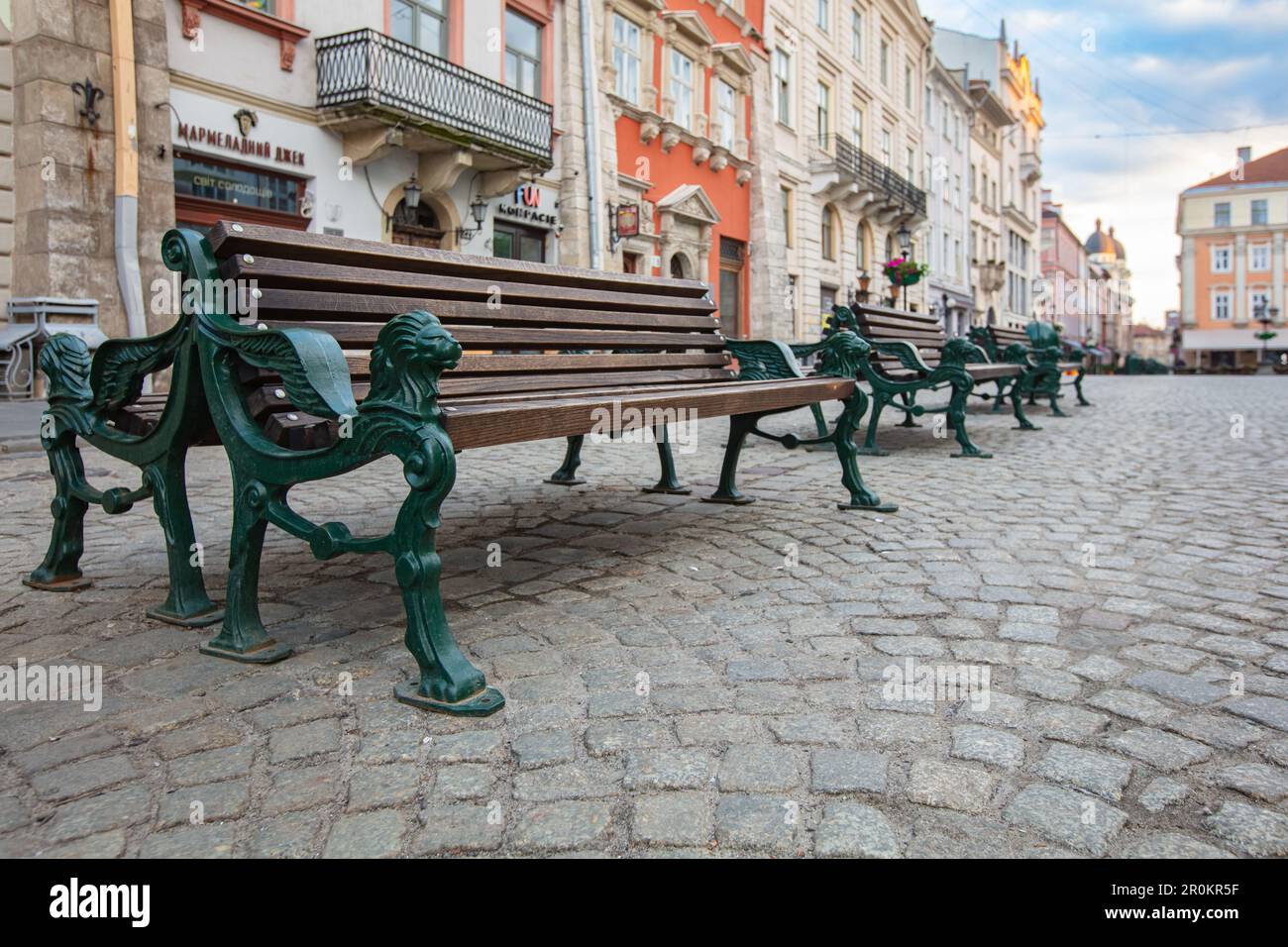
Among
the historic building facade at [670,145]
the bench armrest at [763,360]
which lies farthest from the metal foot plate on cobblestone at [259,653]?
the historic building facade at [670,145]

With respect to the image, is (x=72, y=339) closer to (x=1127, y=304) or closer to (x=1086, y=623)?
(x=1086, y=623)

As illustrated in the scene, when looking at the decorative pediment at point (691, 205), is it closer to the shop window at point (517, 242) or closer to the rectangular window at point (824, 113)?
the shop window at point (517, 242)

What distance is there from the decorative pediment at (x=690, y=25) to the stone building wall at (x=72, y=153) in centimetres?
1205

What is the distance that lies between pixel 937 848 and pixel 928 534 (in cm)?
290

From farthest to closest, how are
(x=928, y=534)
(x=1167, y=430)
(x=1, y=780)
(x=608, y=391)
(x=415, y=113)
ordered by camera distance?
1. (x=415, y=113)
2. (x=1167, y=430)
3. (x=928, y=534)
4. (x=608, y=391)
5. (x=1, y=780)

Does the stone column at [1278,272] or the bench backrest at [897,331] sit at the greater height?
the stone column at [1278,272]

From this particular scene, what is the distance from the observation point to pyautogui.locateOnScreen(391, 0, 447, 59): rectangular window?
14453mm

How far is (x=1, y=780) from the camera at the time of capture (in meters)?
1.97

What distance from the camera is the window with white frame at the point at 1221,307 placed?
7281 centimetres

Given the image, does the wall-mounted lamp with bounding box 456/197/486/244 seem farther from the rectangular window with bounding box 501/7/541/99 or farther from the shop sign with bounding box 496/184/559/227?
the rectangular window with bounding box 501/7/541/99

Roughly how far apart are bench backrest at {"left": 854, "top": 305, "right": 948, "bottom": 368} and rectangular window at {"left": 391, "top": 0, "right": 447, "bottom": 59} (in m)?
8.62
